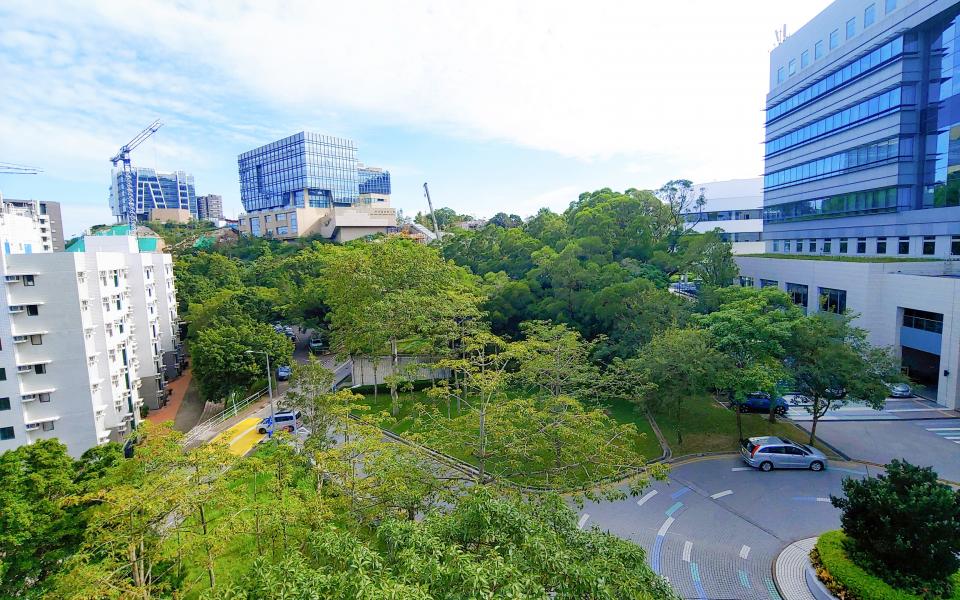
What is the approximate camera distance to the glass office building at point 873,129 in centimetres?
2378

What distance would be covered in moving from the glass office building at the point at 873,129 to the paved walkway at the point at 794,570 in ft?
66.3

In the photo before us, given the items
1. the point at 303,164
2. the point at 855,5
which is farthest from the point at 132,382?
the point at 303,164

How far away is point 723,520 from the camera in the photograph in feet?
43.1

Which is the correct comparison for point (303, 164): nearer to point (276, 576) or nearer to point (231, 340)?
point (231, 340)

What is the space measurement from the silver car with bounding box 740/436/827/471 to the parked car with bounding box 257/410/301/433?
57.7 ft

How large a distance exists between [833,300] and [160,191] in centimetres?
14441

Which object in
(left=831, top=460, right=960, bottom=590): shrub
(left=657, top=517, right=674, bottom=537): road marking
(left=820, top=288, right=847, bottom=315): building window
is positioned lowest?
(left=657, top=517, right=674, bottom=537): road marking

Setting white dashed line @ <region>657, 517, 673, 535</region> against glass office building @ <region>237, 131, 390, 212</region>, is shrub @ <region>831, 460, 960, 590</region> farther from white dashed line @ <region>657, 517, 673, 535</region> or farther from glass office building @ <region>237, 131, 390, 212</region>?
glass office building @ <region>237, 131, 390, 212</region>

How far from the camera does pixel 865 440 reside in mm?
17547

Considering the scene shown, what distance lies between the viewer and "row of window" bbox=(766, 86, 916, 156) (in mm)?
25102

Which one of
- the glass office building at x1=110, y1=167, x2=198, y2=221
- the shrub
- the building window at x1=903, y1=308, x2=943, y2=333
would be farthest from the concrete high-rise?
the glass office building at x1=110, y1=167, x2=198, y2=221

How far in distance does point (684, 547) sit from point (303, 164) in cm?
8104

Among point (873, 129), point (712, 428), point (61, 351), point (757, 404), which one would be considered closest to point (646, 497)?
point (712, 428)

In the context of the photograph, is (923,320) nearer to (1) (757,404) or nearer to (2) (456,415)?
(1) (757,404)
